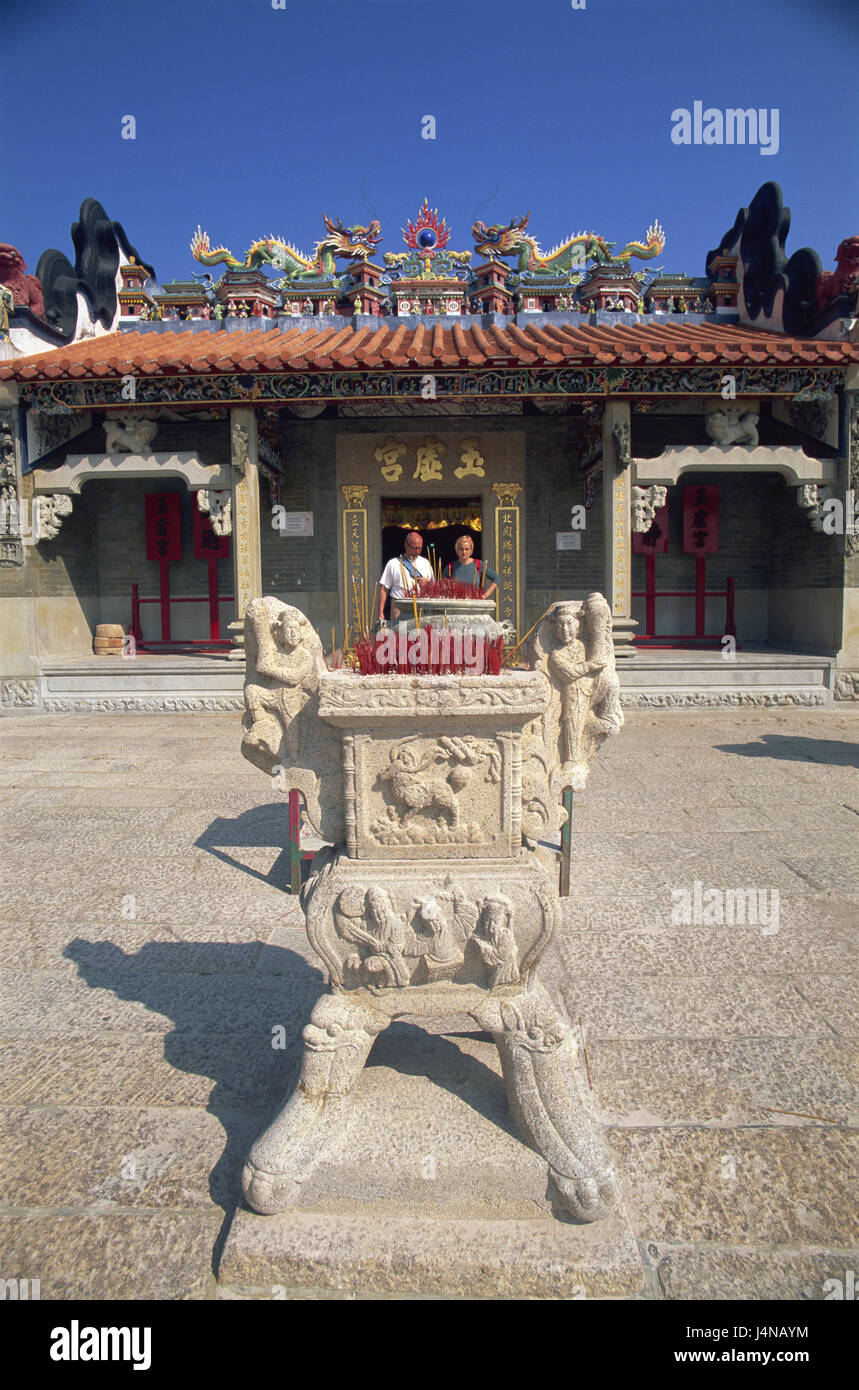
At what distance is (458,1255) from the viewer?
1.73 meters

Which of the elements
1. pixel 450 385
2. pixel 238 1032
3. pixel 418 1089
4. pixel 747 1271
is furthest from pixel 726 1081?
pixel 450 385

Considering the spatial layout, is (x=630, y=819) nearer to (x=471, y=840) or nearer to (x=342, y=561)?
(x=471, y=840)

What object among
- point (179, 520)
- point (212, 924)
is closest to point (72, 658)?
point (179, 520)

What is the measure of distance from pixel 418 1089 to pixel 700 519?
10.0 meters

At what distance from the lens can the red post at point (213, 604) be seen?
11.1m

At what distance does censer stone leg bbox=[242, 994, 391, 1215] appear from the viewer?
6.05 ft

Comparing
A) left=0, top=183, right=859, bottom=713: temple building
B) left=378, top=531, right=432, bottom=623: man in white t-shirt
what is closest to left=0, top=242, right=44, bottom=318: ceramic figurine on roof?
left=0, top=183, right=859, bottom=713: temple building

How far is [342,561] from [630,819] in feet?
21.1

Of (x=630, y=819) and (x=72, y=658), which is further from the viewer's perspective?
(x=72, y=658)

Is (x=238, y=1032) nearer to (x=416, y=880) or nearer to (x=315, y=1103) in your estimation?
(x=315, y=1103)

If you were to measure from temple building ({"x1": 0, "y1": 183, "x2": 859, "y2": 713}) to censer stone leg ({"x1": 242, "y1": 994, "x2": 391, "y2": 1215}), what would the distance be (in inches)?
259

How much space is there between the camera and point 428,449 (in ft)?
33.3

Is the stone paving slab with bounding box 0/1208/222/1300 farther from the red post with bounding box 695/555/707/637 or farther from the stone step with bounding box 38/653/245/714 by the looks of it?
the red post with bounding box 695/555/707/637
